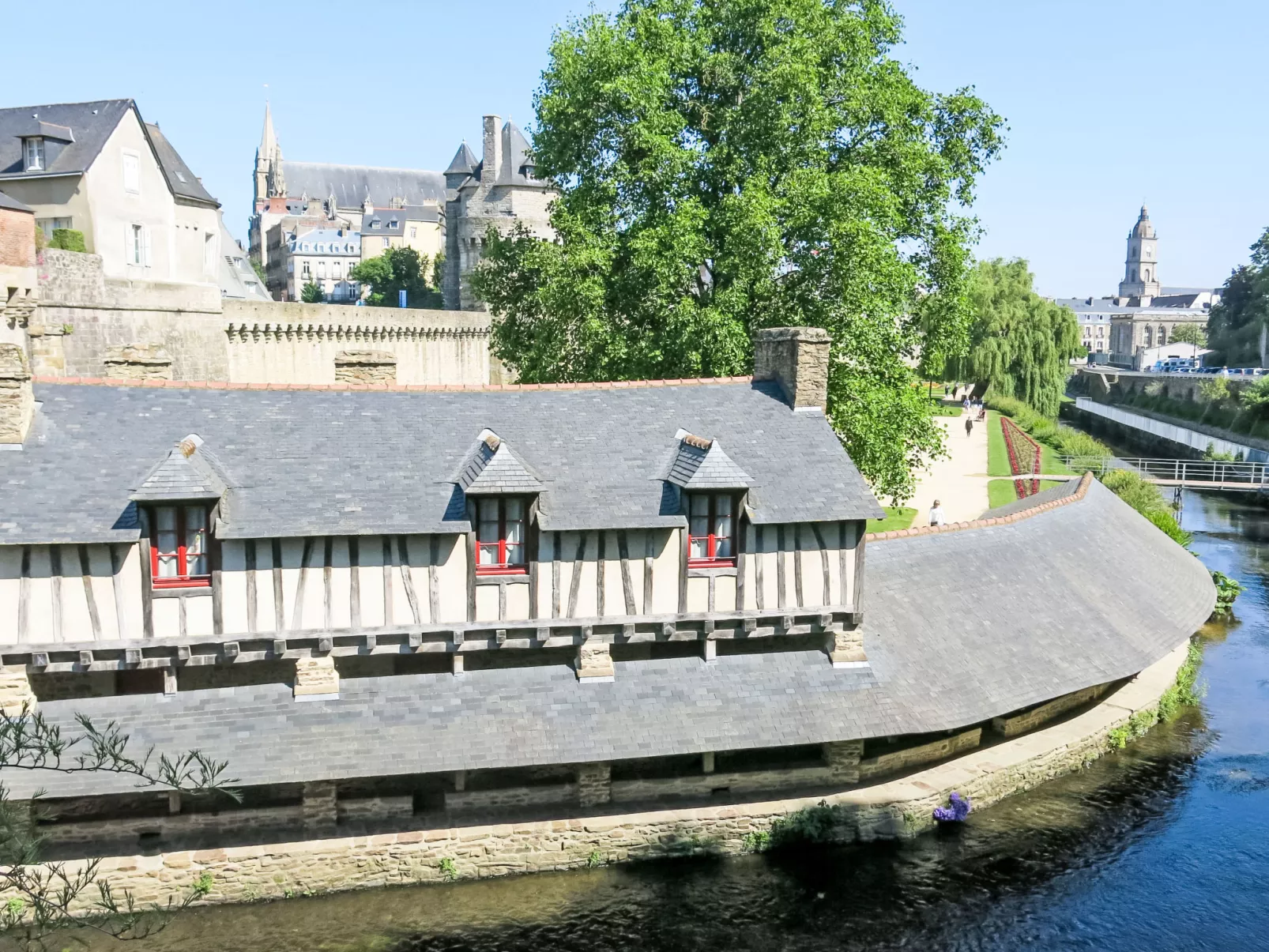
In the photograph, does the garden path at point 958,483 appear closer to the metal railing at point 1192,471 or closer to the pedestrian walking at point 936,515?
the pedestrian walking at point 936,515

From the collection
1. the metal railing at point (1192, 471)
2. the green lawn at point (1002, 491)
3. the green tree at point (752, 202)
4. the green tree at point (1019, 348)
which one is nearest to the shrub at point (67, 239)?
the green tree at point (752, 202)

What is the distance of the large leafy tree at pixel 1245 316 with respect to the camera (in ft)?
212

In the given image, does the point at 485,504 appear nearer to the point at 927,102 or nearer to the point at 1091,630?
the point at 1091,630

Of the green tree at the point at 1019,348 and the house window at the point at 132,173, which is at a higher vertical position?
the house window at the point at 132,173

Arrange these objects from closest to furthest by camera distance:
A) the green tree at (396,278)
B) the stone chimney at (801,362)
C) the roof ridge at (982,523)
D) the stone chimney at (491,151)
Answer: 1. the stone chimney at (801,362)
2. the roof ridge at (982,523)
3. the stone chimney at (491,151)
4. the green tree at (396,278)

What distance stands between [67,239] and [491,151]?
2630cm

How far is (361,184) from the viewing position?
312 ft

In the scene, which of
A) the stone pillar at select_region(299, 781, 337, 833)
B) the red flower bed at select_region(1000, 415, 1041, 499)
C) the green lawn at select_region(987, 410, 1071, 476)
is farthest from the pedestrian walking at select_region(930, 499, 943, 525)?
the stone pillar at select_region(299, 781, 337, 833)

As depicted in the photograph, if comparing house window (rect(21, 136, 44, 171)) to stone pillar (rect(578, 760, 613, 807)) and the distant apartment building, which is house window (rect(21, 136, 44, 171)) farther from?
the distant apartment building

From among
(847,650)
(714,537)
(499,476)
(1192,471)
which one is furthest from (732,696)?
(1192,471)

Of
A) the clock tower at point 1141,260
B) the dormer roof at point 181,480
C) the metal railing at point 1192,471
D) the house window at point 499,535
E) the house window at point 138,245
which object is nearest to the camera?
the dormer roof at point 181,480

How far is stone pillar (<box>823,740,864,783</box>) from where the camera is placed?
1368 cm

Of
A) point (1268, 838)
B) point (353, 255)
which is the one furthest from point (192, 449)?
point (353, 255)

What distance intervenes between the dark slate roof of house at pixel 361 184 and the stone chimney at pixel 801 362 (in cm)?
7859
